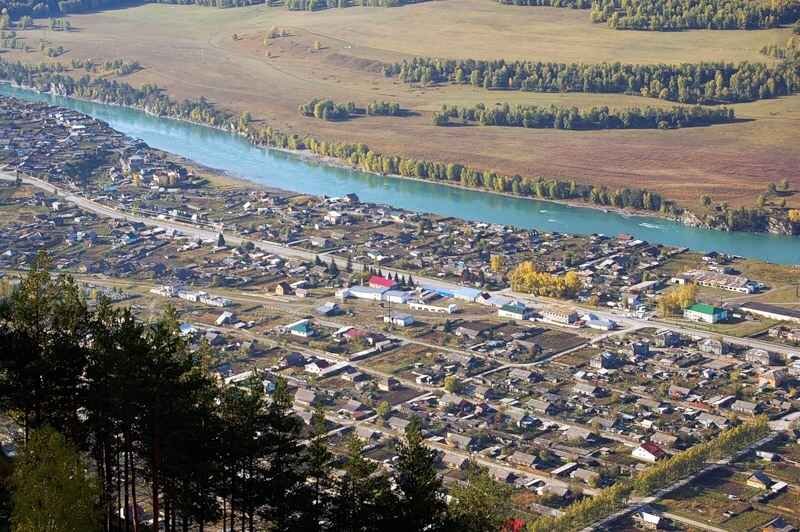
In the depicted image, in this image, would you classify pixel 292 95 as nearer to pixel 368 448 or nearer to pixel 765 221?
pixel 765 221

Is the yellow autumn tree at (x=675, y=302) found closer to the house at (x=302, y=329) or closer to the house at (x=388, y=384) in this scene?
the house at (x=388, y=384)

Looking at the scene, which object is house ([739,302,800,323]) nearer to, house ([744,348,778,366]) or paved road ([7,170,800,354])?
paved road ([7,170,800,354])

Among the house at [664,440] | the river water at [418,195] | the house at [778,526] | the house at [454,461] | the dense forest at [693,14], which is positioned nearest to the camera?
the house at [778,526]

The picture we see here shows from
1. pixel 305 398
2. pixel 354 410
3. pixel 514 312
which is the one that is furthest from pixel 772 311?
pixel 305 398

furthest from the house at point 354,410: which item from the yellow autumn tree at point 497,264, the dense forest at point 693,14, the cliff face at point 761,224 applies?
the dense forest at point 693,14

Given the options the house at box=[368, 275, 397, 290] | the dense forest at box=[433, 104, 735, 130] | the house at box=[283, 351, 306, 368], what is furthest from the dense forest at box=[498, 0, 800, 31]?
the house at box=[283, 351, 306, 368]
